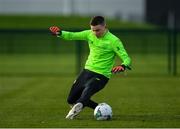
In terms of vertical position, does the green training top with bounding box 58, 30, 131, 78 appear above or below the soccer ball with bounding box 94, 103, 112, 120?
above

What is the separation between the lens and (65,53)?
43.2 meters

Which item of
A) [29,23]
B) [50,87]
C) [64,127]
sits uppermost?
[64,127]

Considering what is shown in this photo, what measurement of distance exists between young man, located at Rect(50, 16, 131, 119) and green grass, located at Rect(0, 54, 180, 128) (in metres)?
0.44

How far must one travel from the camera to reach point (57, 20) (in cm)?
6575

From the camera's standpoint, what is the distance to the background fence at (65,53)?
93.8 feet

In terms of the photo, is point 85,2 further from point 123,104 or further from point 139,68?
point 123,104

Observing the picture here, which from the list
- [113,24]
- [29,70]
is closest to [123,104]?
[29,70]

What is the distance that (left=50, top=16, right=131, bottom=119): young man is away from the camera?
12586 mm

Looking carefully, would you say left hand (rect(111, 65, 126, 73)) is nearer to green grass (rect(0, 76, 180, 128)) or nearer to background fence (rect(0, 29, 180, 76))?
green grass (rect(0, 76, 180, 128))

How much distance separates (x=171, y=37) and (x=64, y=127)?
1672 cm

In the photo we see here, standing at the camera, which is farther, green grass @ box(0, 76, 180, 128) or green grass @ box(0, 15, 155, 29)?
green grass @ box(0, 15, 155, 29)

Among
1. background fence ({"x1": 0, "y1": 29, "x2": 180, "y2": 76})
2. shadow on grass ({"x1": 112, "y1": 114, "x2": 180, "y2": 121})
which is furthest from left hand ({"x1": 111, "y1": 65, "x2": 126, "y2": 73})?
background fence ({"x1": 0, "y1": 29, "x2": 180, "y2": 76})

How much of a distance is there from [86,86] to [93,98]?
15.1ft

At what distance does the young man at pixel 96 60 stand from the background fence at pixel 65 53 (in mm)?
13604
